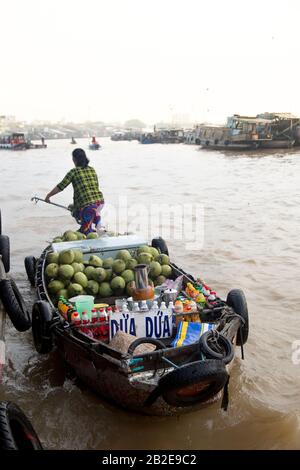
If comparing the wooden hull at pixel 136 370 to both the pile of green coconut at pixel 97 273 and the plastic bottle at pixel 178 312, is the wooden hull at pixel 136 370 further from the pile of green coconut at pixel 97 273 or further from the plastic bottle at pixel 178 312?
the pile of green coconut at pixel 97 273

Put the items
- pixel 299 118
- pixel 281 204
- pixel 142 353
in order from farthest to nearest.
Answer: pixel 299 118 < pixel 281 204 < pixel 142 353

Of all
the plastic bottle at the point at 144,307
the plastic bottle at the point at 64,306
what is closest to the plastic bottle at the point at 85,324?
the plastic bottle at the point at 64,306

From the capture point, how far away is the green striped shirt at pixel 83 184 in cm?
674

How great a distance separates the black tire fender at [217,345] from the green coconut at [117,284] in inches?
62.0

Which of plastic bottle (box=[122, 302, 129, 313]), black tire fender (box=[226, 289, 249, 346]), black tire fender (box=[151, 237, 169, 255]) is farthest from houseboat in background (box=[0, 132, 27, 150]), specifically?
black tire fender (box=[226, 289, 249, 346])

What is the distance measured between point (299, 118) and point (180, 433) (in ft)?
117

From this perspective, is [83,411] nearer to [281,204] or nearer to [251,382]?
[251,382]

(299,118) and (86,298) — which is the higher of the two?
(299,118)

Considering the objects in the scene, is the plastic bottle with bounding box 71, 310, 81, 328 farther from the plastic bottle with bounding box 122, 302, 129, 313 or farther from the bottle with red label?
the plastic bottle with bounding box 122, 302, 129, 313

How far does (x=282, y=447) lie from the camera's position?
378cm

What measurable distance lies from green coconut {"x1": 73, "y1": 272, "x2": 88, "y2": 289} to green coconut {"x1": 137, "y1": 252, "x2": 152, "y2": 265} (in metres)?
0.71

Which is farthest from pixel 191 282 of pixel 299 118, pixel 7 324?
pixel 299 118

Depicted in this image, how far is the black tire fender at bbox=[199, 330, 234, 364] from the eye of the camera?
342 cm

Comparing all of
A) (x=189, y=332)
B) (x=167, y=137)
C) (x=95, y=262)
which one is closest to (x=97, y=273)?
(x=95, y=262)
